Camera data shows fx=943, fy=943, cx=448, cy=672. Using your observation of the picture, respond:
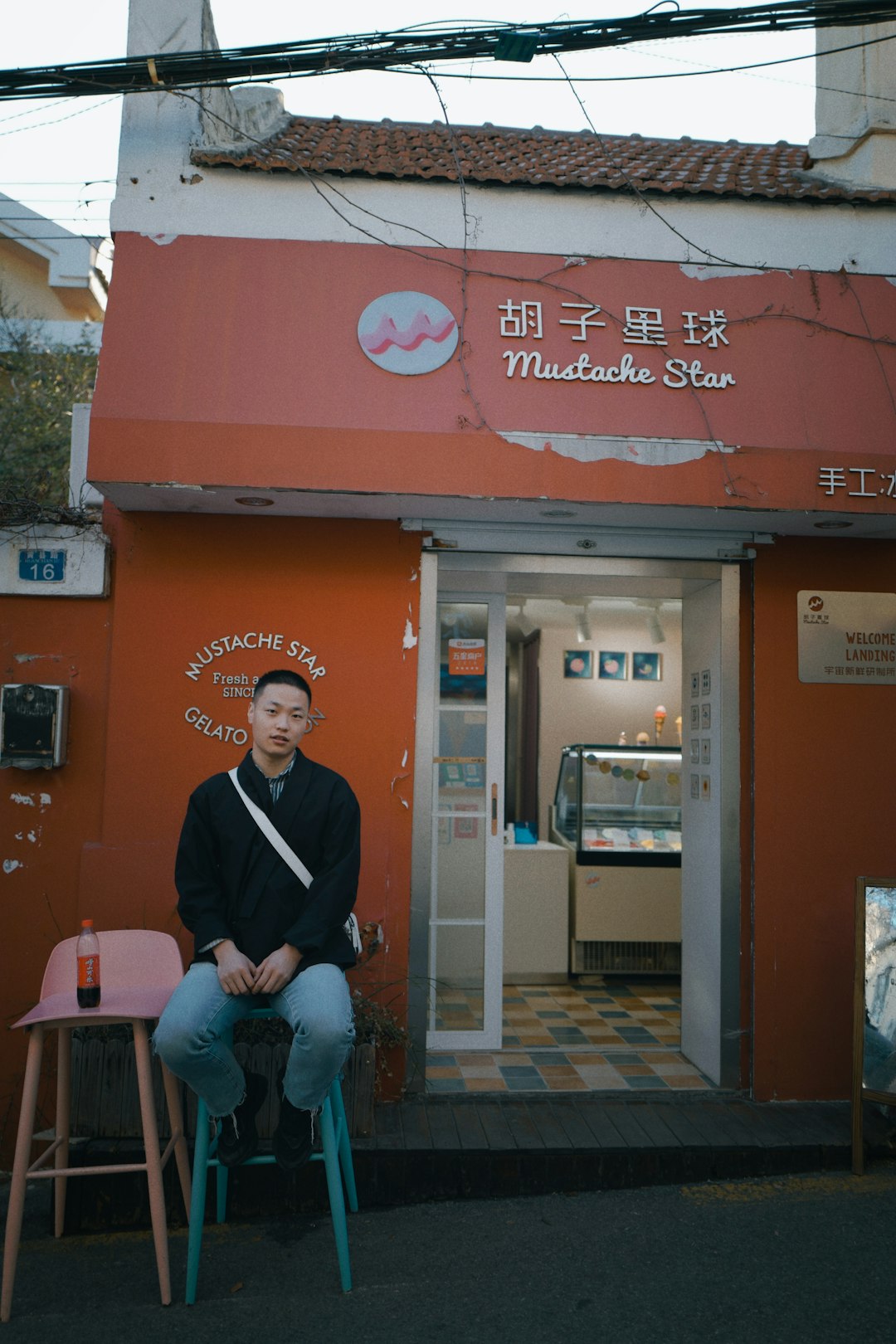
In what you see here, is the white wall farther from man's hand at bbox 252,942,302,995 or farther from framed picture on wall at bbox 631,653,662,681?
framed picture on wall at bbox 631,653,662,681

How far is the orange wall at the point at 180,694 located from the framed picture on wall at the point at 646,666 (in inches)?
235

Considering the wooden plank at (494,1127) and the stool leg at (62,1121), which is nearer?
the stool leg at (62,1121)

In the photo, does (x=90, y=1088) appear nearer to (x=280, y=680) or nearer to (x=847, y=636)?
(x=280, y=680)

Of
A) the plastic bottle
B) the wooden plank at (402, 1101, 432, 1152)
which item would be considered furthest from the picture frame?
the plastic bottle

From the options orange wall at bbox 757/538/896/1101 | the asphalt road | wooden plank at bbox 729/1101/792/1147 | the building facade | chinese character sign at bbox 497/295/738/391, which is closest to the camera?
the asphalt road

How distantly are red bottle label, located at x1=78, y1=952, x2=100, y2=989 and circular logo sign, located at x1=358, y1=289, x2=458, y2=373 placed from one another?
9.22 ft

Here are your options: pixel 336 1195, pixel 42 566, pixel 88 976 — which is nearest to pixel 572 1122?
pixel 336 1195

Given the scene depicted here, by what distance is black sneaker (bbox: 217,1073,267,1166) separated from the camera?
10.0 feet

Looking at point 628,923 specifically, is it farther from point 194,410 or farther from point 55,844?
point 194,410

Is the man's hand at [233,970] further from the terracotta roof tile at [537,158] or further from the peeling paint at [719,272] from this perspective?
the peeling paint at [719,272]

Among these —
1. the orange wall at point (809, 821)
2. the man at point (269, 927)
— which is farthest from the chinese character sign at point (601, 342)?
the man at point (269, 927)

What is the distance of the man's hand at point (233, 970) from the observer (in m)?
2.97

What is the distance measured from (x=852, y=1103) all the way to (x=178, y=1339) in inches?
108

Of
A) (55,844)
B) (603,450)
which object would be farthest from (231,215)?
(55,844)
